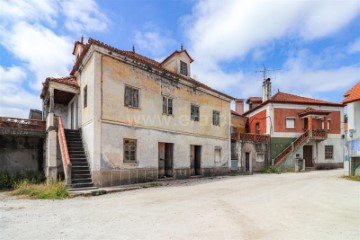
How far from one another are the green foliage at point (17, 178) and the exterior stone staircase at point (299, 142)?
20147 millimetres

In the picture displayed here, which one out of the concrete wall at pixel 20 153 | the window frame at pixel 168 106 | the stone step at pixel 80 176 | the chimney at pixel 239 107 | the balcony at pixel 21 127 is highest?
the chimney at pixel 239 107

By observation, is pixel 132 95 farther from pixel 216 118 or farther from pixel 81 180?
pixel 216 118

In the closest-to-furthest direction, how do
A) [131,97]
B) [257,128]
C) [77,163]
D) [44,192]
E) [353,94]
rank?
[44,192]
[77,163]
[131,97]
[353,94]
[257,128]

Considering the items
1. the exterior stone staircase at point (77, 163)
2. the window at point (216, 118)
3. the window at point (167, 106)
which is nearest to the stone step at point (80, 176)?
the exterior stone staircase at point (77, 163)

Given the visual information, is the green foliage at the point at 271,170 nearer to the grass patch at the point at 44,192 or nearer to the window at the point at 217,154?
the window at the point at 217,154

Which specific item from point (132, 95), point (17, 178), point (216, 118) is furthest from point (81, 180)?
point (216, 118)

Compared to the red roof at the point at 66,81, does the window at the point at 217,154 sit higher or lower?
lower

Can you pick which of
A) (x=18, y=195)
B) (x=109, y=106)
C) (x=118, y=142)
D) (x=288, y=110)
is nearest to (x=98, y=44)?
(x=109, y=106)

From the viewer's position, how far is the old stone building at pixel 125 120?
482 inches

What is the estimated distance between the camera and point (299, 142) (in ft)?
83.3

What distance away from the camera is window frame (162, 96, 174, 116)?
52.8ft

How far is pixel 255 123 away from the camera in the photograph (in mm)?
29328

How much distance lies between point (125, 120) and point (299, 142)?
19453 millimetres

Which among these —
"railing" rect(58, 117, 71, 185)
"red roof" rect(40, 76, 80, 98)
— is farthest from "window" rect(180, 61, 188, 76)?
"railing" rect(58, 117, 71, 185)
